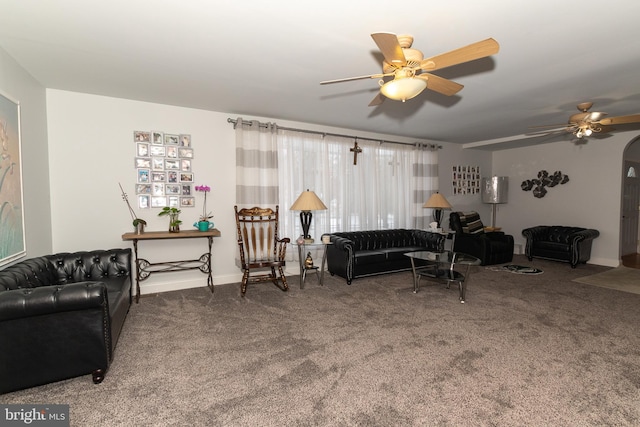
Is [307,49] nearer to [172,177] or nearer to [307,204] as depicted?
[307,204]

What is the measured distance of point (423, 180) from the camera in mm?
6211

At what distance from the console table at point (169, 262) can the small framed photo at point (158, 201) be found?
37 cm

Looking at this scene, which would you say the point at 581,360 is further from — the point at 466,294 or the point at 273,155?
the point at 273,155

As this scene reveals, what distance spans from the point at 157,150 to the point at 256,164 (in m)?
1.30

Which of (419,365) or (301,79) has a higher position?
(301,79)

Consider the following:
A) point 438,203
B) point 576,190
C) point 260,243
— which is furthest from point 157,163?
point 576,190

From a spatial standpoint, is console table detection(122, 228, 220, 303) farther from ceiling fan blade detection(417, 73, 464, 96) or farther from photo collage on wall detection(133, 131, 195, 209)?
ceiling fan blade detection(417, 73, 464, 96)

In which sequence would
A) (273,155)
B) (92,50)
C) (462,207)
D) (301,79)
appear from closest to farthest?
(92,50) → (301,79) → (273,155) → (462,207)

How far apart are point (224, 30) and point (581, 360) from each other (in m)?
3.69

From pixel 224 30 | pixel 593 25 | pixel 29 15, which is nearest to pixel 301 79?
pixel 224 30

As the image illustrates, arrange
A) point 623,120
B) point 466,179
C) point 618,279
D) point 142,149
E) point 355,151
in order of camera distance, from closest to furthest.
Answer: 1. point 623,120
2. point 142,149
3. point 618,279
4. point 355,151
5. point 466,179

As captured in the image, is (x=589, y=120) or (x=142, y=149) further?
(x=142, y=149)

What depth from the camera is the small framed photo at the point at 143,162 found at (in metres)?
3.96

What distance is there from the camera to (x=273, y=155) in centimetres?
464
